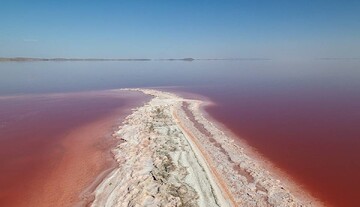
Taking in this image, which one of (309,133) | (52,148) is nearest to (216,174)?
(309,133)

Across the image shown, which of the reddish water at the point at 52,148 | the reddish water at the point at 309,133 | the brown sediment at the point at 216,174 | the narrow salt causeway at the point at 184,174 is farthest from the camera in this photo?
the reddish water at the point at 309,133

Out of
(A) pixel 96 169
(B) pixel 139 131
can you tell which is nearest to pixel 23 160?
(A) pixel 96 169

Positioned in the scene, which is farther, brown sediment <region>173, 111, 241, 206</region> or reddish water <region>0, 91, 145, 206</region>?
reddish water <region>0, 91, 145, 206</region>

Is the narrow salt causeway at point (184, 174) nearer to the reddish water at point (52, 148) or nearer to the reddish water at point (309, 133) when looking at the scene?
the reddish water at point (52, 148)

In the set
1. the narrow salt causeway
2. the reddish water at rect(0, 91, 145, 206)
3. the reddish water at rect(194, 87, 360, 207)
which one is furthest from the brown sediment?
the reddish water at rect(0, 91, 145, 206)

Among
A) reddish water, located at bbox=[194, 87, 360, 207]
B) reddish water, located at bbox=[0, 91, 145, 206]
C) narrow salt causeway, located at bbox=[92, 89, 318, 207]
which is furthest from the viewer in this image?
reddish water, located at bbox=[194, 87, 360, 207]

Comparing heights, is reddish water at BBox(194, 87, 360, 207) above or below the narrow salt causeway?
below

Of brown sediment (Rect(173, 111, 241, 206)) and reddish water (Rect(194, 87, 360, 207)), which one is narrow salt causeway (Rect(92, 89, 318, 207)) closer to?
brown sediment (Rect(173, 111, 241, 206))

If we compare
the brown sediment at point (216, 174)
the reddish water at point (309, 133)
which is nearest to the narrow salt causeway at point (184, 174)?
the brown sediment at point (216, 174)
